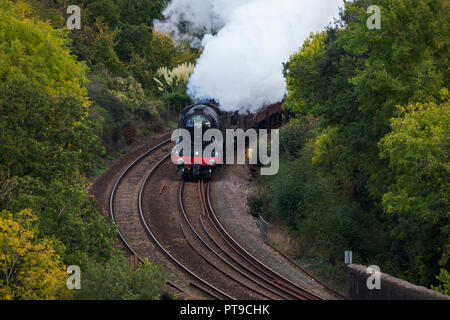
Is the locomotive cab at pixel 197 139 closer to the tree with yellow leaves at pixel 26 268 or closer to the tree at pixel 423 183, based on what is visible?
the tree at pixel 423 183

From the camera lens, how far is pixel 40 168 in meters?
18.0

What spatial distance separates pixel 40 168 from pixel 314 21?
35948 millimetres

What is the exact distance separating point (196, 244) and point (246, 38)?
60.6 ft

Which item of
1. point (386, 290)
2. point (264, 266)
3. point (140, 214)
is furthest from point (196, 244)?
point (386, 290)

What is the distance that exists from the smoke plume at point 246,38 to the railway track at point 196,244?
6620mm

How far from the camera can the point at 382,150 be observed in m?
22.2

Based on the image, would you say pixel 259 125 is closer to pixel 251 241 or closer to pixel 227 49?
pixel 227 49

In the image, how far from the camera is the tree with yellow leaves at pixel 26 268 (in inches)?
539

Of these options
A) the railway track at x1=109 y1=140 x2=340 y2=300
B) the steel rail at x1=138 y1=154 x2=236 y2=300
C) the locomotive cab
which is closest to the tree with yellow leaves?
the railway track at x1=109 y1=140 x2=340 y2=300

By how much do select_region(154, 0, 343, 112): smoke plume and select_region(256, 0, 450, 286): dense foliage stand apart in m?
→ 5.43

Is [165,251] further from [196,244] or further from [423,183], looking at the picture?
[423,183]

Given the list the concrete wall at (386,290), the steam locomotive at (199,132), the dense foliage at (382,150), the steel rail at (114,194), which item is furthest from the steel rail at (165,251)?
the dense foliage at (382,150)

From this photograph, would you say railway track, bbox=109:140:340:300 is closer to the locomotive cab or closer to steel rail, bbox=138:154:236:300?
steel rail, bbox=138:154:236:300
